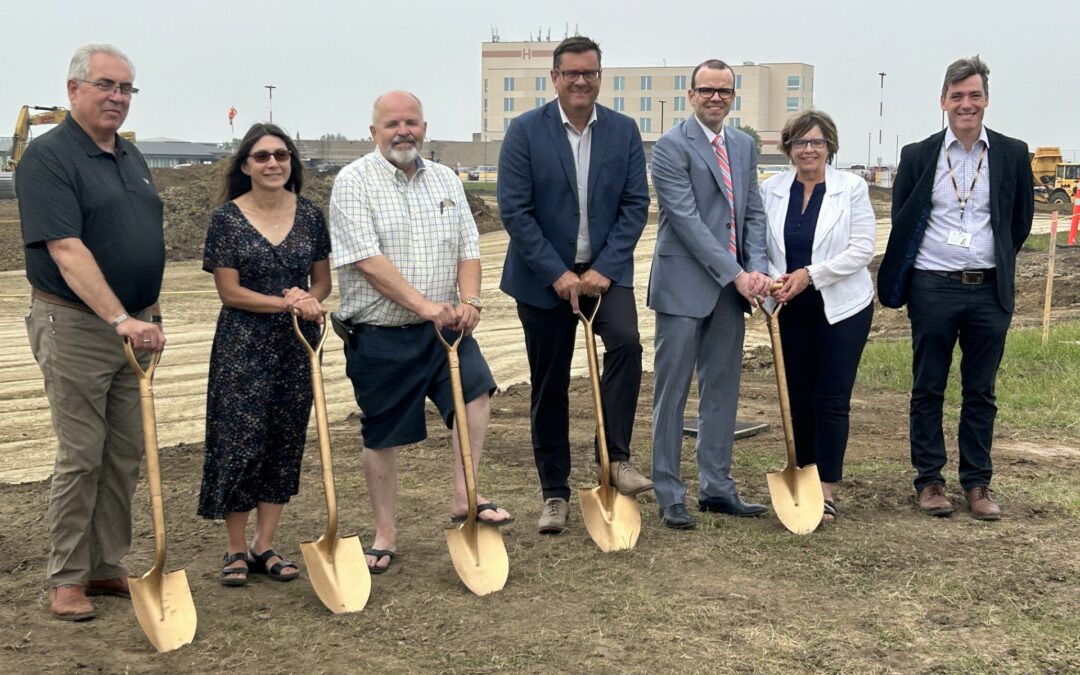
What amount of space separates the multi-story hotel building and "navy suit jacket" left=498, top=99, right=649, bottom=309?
387 feet

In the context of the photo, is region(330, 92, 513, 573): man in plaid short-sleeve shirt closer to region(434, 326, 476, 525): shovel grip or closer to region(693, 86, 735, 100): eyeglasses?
region(434, 326, 476, 525): shovel grip

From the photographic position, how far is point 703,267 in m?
5.80

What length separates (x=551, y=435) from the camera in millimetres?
5871

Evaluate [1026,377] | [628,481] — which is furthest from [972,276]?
[1026,377]

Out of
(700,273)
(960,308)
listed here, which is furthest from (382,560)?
(960,308)

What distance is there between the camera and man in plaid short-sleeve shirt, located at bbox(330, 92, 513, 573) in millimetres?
5113

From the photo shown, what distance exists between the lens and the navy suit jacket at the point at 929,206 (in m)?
6.00

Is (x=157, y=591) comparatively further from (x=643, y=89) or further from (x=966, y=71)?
(x=643, y=89)

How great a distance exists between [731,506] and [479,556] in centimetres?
155

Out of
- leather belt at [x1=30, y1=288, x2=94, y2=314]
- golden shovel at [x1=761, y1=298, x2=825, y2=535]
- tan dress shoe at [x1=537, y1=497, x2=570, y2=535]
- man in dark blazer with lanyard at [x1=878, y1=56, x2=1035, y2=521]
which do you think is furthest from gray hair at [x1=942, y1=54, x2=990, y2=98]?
leather belt at [x1=30, y1=288, x2=94, y2=314]

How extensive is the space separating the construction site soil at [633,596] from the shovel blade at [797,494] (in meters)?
0.10

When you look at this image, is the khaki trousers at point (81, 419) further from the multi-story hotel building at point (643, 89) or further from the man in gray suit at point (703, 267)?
the multi-story hotel building at point (643, 89)

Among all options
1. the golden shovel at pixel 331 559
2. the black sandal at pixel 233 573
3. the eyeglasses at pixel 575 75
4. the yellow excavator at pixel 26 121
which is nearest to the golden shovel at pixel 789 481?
the eyeglasses at pixel 575 75

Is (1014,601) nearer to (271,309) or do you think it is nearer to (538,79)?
(271,309)
